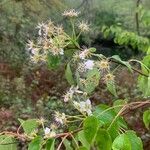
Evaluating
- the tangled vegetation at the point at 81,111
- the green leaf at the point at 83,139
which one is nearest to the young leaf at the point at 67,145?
the tangled vegetation at the point at 81,111

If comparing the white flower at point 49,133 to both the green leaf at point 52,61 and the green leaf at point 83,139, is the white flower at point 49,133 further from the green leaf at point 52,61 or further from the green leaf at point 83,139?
the green leaf at point 52,61

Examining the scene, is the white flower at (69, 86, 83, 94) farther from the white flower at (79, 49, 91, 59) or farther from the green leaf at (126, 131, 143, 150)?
the green leaf at (126, 131, 143, 150)

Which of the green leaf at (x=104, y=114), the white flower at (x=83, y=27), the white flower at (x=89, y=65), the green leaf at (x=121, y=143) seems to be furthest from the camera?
the white flower at (x=83, y=27)

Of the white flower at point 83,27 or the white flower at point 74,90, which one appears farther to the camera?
the white flower at point 83,27

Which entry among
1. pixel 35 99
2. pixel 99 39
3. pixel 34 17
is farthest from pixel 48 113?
pixel 99 39

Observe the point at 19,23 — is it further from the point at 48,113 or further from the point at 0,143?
the point at 0,143

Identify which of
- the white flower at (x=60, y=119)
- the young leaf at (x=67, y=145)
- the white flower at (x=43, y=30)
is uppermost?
the white flower at (x=43, y=30)

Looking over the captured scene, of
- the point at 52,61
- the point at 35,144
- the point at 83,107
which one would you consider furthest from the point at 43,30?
the point at 35,144

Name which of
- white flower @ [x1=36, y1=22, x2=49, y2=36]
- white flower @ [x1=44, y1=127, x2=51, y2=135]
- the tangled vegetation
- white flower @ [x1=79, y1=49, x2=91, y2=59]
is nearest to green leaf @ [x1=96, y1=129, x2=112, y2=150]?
the tangled vegetation

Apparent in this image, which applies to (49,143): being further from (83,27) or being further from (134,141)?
(83,27)
